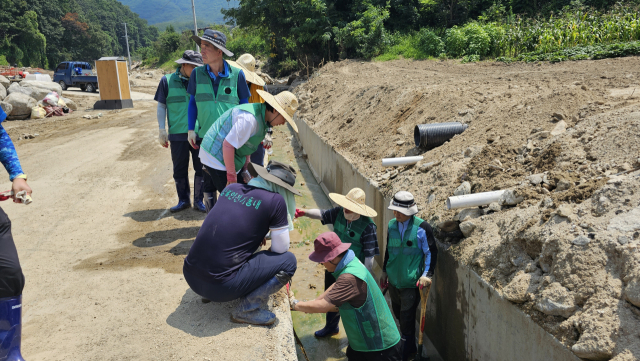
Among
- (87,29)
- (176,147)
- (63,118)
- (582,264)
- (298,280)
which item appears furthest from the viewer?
(87,29)

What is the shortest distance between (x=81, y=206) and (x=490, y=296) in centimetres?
560

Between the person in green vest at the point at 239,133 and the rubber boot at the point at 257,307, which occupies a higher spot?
the person in green vest at the point at 239,133

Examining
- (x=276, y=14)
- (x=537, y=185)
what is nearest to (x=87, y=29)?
(x=276, y=14)

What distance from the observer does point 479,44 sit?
16.5 metres

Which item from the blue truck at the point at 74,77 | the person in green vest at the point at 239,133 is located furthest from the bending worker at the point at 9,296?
the blue truck at the point at 74,77

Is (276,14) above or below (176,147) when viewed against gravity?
above

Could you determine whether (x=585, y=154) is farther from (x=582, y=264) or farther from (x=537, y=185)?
(x=582, y=264)

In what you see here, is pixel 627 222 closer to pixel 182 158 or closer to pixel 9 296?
pixel 9 296

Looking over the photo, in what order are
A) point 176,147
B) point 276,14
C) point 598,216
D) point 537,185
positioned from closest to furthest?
1. point 598,216
2. point 537,185
3. point 176,147
4. point 276,14

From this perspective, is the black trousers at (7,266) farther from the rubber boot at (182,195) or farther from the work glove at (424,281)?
the rubber boot at (182,195)

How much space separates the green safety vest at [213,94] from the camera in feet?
16.7

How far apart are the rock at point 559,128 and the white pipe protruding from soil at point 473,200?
129 cm

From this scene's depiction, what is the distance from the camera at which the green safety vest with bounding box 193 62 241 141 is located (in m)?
5.09

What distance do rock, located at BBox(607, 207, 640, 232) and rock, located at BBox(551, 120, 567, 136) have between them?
193cm
